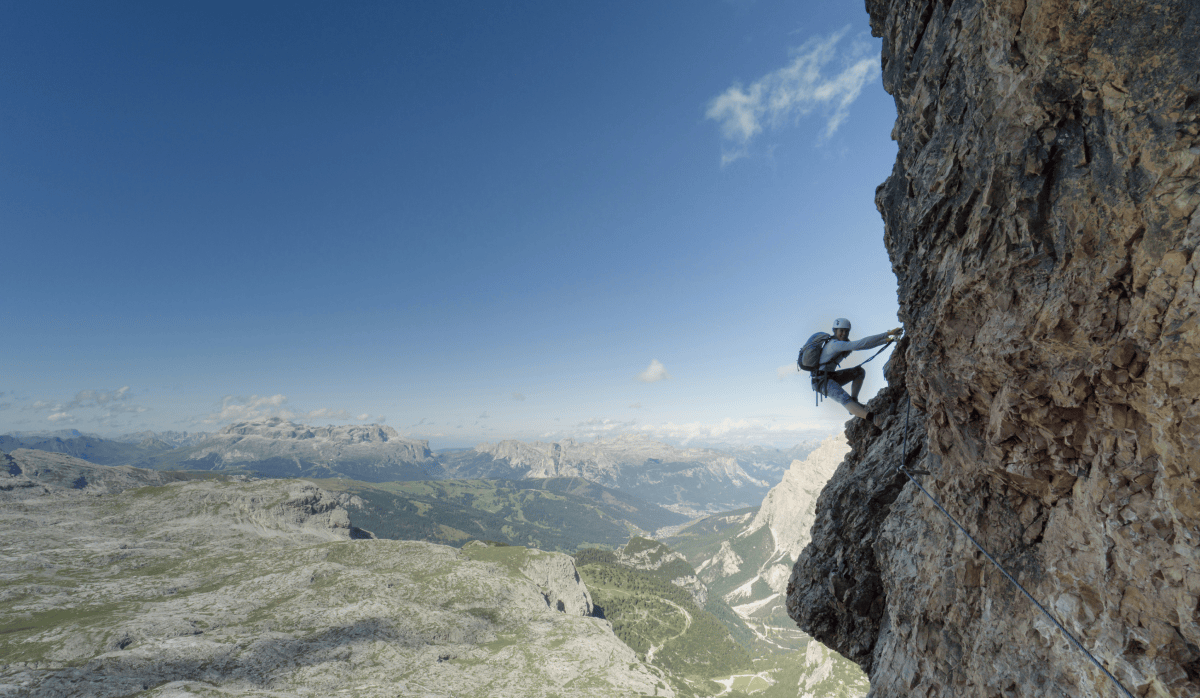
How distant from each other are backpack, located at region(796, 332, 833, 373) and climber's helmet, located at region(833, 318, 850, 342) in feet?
1.46

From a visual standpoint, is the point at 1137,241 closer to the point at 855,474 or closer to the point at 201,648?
the point at 855,474

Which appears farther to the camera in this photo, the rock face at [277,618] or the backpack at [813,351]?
the rock face at [277,618]

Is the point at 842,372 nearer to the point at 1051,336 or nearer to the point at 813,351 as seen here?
the point at 813,351

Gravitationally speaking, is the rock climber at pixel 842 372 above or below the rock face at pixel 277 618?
above

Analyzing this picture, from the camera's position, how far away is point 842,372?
15.9 m

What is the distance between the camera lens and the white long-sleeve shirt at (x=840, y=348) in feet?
43.2

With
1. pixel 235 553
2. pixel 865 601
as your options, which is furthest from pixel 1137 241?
pixel 235 553

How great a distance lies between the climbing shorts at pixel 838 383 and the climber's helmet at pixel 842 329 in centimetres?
201

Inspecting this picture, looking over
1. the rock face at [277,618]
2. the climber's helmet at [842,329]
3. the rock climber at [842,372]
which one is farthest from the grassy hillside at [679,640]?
the climber's helmet at [842,329]

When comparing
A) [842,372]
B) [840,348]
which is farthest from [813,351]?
[842,372]

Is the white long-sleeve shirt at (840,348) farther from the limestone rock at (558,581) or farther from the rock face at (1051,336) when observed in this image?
the limestone rock at (558,581)

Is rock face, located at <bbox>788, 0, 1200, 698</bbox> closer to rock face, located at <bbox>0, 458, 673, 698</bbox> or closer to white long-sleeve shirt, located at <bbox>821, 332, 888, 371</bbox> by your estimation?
white long-sleeve shirt, located at <bbox>821, 332, 888, 371</bbox>

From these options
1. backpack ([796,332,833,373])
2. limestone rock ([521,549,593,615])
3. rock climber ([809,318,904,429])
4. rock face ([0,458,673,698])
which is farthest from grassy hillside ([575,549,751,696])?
backpack ([796,332,833,373])

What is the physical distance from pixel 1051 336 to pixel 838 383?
9.13 meters
